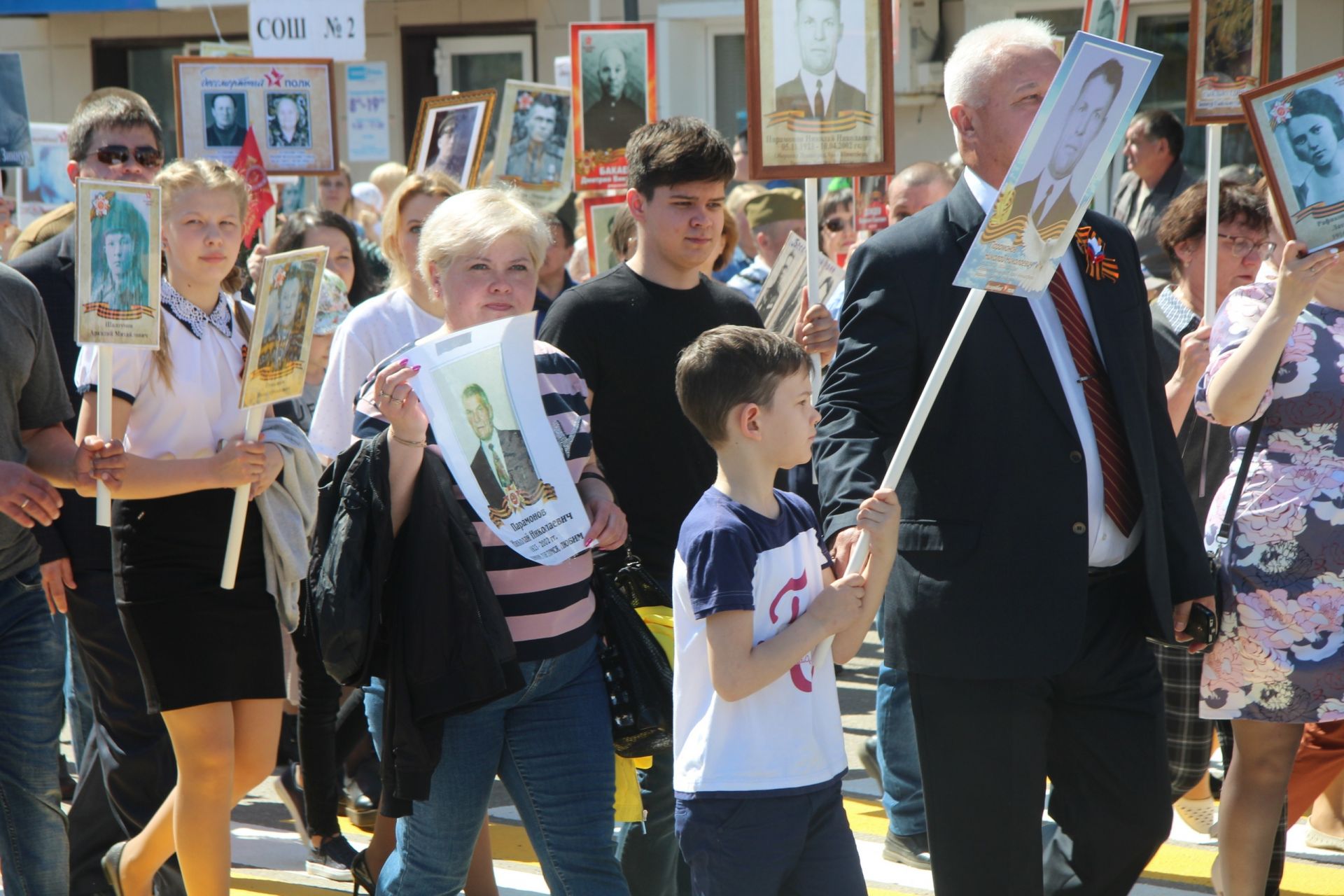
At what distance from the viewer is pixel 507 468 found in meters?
3.57

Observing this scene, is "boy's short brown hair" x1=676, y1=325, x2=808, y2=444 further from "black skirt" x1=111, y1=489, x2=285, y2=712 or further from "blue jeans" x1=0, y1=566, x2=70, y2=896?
"blue jeans" x1=0, y1=566, x2=70, y2=896

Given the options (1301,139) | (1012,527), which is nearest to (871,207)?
(1301,139)

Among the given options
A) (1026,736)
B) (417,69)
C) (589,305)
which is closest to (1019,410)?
(1026,736)

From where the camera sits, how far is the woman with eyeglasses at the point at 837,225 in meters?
8.76

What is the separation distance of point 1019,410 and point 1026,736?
2.28 ft

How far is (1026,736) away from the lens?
11.6ft

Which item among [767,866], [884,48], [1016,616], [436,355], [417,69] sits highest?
[417,69]

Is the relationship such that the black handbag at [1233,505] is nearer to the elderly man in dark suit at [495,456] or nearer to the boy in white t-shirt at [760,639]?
the boy in white t-shirt at [760,639]

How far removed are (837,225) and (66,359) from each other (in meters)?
5.10

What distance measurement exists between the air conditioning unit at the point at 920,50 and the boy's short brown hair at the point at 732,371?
10.7 metres

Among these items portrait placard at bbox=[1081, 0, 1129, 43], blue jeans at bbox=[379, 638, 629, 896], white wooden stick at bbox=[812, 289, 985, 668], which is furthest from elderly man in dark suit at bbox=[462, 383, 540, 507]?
portrait placard at bbox=[1081, 0, 1129, 43]

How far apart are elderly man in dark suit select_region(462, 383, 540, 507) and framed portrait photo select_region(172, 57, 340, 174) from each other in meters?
4.21

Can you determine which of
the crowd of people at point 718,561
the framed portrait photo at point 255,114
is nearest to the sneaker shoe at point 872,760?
the crowd of people at point 718,561

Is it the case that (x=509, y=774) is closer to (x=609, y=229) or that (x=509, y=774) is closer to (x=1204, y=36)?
(x=1204, y=36)
